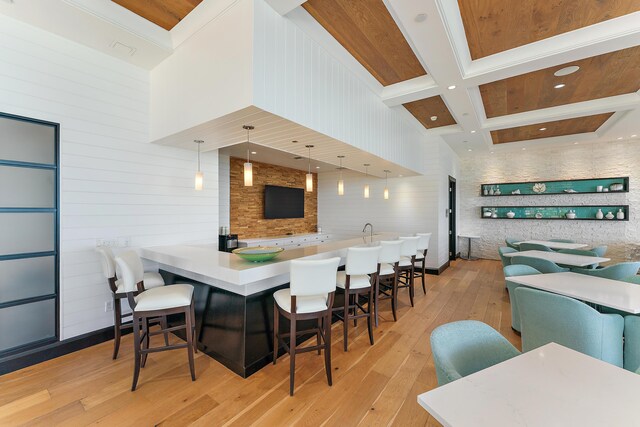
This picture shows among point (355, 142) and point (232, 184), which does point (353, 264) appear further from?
point (232, 184)

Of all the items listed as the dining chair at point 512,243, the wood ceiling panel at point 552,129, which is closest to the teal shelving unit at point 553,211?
the dining chair at point 512,243

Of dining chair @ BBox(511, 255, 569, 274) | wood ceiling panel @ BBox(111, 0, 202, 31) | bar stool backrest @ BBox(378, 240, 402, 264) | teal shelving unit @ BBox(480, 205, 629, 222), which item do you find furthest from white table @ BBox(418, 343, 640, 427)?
teal shelving unit @ BBox(480, 205, 629, 222)

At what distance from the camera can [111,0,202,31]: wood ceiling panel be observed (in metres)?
2.36

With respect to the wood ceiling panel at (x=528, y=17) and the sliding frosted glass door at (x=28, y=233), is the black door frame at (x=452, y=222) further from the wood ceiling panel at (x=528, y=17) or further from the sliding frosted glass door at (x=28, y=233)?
the sliding frosted glass door at (x=28, y=233)

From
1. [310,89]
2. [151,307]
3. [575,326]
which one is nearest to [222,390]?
[151,307]

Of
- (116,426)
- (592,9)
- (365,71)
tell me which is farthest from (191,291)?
(592,9)

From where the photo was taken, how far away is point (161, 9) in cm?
244

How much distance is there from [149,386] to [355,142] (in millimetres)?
3312

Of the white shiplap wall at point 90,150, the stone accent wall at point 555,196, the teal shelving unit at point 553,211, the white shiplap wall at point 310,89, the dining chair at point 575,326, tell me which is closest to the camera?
the dining chair at point 575,326

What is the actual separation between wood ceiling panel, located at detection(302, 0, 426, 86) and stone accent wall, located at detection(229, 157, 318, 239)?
11.5 ft

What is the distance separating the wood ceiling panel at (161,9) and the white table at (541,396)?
10.9ft

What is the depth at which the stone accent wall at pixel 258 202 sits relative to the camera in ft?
18.6

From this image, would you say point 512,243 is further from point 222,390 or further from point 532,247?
point 222,390

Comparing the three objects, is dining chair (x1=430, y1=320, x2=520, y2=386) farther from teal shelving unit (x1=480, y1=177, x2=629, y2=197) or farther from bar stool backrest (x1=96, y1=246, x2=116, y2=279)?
teal shelving unit (x1=480, y1=177, x2=629, y2=197)
